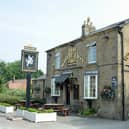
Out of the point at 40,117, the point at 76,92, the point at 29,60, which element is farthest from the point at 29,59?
the point at 76,92

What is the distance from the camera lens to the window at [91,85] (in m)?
22.4

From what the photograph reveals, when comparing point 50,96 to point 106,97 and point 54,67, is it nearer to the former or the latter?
point 54,67

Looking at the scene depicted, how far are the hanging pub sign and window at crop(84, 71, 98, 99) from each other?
4.61m

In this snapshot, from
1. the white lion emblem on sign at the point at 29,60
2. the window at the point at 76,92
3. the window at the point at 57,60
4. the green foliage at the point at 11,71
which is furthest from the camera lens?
the green foliage at the point at 11,71

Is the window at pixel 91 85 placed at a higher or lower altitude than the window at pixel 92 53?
lower

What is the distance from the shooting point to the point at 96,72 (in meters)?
22.5

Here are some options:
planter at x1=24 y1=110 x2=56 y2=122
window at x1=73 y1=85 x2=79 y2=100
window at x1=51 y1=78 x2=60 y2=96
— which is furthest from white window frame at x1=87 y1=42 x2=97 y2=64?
planter at x1=24 y1=110 x2=56 y2=122

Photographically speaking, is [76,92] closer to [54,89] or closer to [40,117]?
[54,89]

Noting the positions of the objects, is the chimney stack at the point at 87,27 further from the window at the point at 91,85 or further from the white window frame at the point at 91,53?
the window at the point at 91,85

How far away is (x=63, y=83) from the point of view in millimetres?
26500

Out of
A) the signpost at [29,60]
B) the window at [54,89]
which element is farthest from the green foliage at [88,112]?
the window at [54,89]

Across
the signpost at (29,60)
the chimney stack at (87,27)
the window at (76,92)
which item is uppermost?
the chimney stack at (87,27)

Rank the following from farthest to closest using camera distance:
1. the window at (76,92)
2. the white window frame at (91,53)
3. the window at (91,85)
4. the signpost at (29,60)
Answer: the window at (76,92) < the white window frame at (91,53) < the window at (91,85) < the signpost at (29,60)

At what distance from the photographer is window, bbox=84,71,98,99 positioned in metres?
22.4
